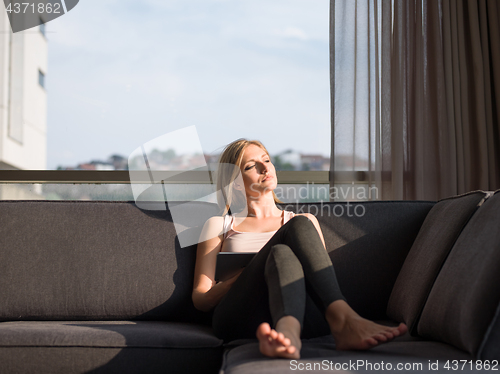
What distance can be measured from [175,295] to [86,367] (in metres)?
0.43

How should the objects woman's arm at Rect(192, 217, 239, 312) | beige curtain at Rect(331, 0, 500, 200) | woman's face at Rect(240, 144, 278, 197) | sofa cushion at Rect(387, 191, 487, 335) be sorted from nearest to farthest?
1. sofa cushion at Rect(387, 191, 487, 335)
2. woman's arm at Rect(192, 217, 239, 312)
3. woman's face at Rect(240, 144, 278, 197)
4. beige curtain at Rect(331, 0, 500, 200)

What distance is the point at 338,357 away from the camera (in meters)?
0.96

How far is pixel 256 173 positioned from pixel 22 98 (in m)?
1.63

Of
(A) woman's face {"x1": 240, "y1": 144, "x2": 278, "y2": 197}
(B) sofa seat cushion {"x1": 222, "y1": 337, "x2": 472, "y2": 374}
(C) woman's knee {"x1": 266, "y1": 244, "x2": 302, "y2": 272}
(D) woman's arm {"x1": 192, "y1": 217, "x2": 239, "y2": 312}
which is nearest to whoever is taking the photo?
(B) sofa seat cushion {"x1": 222, "y1": 337, "x2": 472, "y2": 374}

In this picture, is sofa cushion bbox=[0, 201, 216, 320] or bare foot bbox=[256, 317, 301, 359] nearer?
bare foot bbox=[256, 317, 301, 359]

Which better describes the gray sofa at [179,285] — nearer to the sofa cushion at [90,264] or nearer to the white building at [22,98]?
the sofa cushion at [90,264]

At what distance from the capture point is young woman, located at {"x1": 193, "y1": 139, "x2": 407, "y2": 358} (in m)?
1.03

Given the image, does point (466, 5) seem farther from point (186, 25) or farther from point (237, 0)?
point (186, 25)

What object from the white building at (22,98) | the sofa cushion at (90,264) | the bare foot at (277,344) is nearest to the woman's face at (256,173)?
the sofa cushion at (90,264)

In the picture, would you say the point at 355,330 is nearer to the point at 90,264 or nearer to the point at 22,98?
the point at 90,264

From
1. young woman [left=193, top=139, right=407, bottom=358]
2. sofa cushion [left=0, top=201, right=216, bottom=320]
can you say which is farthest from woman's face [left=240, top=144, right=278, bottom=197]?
sofa cushion [left=0, top=201, right=216, bottom=320]

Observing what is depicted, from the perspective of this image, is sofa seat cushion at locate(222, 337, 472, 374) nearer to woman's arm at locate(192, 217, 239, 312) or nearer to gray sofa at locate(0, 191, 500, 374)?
gray sofa at locate(0, 191, 500, 374)

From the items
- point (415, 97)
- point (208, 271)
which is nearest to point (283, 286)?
point (208, 271)

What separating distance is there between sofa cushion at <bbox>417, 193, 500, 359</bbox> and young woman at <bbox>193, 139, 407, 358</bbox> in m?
0.13
